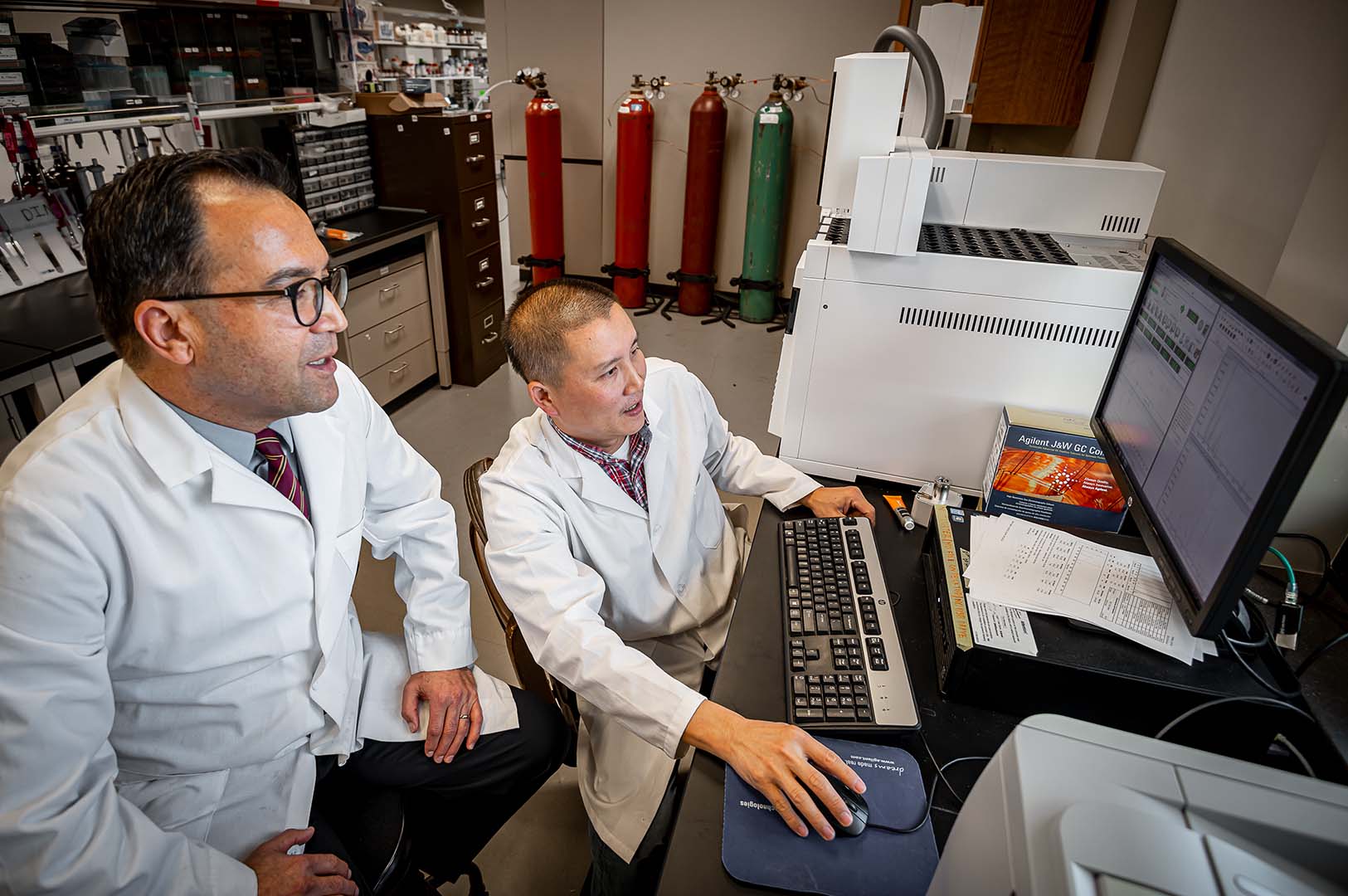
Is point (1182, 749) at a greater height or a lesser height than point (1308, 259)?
lesser

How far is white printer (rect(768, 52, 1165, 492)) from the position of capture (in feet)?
3.79

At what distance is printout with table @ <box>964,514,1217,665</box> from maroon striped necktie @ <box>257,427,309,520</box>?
99cm

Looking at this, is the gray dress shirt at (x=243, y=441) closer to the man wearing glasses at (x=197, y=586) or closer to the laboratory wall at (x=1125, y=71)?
the man wearing glasses at (x=197, y=586)

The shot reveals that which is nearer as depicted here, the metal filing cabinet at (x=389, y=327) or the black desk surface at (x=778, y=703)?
the black desk surface at (x=778, y=703)

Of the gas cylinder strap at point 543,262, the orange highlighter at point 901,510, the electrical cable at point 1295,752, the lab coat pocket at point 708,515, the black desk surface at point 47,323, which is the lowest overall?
the gas cylinder strap at point 543,262

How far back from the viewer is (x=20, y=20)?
204cm

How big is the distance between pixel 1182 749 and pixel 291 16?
3799mm

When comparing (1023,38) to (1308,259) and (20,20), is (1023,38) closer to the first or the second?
(1308,259)

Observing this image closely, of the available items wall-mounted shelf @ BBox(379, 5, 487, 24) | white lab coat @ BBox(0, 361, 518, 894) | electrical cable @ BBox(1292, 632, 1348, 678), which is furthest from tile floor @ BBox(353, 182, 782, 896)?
wall-mounted shelf @ BBox(379, 5, 487, 24)

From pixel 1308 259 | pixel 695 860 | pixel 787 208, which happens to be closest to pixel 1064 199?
pixel 1308 259

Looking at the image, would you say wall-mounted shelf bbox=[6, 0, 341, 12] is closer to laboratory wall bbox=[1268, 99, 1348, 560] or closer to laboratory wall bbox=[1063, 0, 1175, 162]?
laboratory wall bbox=[1063, 0, 1175, 162]

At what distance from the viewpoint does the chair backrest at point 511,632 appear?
1143 millimetres

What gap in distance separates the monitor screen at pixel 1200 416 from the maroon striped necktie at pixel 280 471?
1176 mm

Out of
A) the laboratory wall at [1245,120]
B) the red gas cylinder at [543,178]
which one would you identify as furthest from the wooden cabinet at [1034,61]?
the red gas cylinder at [543,178]
